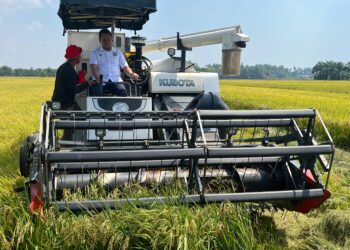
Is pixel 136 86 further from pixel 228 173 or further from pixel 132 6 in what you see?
pixel 228 173

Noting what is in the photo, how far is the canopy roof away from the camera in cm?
605

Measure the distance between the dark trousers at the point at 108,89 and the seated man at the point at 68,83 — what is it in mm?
226

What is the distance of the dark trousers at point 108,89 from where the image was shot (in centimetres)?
548

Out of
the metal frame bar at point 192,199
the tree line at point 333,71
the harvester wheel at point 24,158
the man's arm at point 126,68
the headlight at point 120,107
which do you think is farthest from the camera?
the tree line at point 333,71

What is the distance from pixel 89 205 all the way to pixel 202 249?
882 mm

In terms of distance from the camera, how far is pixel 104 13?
6.55 metres

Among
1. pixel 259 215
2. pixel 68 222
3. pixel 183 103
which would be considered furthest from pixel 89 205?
pixel 183 103

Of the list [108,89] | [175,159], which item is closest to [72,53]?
[108,89]

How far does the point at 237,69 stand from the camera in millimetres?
6188

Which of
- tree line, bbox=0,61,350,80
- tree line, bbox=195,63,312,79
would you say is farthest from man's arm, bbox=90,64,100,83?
tree line, bbox=195,63,312,79

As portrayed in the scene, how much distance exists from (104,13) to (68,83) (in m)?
1.45

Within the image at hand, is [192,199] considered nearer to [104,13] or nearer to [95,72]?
[95,72]

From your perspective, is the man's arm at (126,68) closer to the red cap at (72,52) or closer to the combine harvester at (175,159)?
the combine harvester at (175,159)

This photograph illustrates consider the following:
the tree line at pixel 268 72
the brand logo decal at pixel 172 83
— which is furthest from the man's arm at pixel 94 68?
the tree line at pixel 268 72
